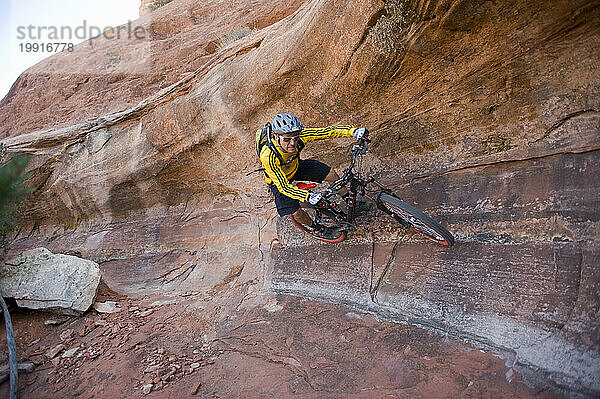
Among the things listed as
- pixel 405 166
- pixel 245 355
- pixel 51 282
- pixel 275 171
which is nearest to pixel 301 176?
pixel 275 171

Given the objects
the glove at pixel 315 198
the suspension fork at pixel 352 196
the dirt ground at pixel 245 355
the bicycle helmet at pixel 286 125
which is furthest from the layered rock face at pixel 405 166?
the glove at pixel 315 198

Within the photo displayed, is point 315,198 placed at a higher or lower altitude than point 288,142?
lower

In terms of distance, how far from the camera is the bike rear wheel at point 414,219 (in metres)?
4.18

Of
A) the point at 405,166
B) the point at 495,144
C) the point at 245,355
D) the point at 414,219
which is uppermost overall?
the point at 495,144

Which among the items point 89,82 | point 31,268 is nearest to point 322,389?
point 31,268

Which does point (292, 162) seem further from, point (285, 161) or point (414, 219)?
point (414, 219)

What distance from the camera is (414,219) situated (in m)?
4.37

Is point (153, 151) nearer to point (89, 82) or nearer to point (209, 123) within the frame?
point (209, 123)

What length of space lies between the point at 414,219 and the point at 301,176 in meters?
1.64

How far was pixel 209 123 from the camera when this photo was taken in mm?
6656

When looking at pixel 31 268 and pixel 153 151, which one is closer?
pixel 31 268

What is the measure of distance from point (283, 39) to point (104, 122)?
509cm

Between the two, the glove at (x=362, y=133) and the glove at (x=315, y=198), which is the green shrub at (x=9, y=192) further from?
the glove at (x=362, y=133)

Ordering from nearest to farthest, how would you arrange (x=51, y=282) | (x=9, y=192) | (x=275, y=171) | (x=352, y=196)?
1. (x=275, y=171)
2. (x=352, y=196)
3. (x=51, y=282)
4. (x=9, y=192)
